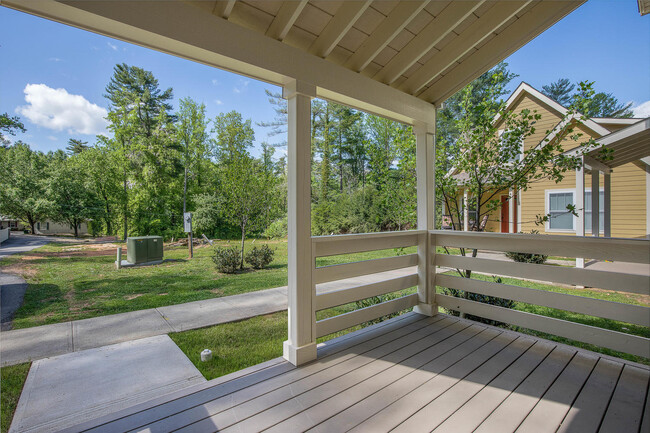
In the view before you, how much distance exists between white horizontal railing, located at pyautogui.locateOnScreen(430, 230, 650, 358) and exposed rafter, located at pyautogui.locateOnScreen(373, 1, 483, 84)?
157 centimetres

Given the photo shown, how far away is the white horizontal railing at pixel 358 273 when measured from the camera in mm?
2170

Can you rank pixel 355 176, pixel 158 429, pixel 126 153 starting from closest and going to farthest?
pixel 158 429
pixel 126 153
pixel 355 176

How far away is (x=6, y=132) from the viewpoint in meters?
2.66

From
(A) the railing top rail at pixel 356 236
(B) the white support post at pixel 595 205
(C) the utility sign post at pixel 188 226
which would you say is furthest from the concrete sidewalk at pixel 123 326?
(B) the white support post at pixel 595 205

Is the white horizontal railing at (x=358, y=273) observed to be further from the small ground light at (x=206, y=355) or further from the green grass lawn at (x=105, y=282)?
the green grass lawn at (x=105, y=282)

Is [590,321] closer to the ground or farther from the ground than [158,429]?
closer to the ground

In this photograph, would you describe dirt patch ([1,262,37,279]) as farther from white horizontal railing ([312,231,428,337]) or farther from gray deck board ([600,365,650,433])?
gray deck board ([600,365,650,433])

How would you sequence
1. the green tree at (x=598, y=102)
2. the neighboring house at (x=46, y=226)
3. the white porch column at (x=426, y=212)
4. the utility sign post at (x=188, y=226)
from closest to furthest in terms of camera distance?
the white porch column at (x=426, y=212), the neighboring house at (x=46, y=226), the utility sign post at (x=188, y=226), the green tree at (x=598, y=102)

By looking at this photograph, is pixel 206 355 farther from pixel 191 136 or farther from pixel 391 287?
pixel 191 136

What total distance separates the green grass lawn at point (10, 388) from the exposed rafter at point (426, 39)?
3.48 m

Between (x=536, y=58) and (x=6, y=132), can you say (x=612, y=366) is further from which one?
(x=536, y=58)

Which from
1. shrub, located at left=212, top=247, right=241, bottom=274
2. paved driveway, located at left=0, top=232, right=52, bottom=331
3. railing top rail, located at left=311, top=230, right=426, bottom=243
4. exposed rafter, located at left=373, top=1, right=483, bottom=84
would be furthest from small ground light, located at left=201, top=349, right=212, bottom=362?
shrub, located at left=212, top=247, right=241, bottom=274

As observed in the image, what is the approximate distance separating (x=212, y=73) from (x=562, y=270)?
8.53m

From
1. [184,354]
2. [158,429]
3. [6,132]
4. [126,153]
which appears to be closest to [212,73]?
[126,153]
